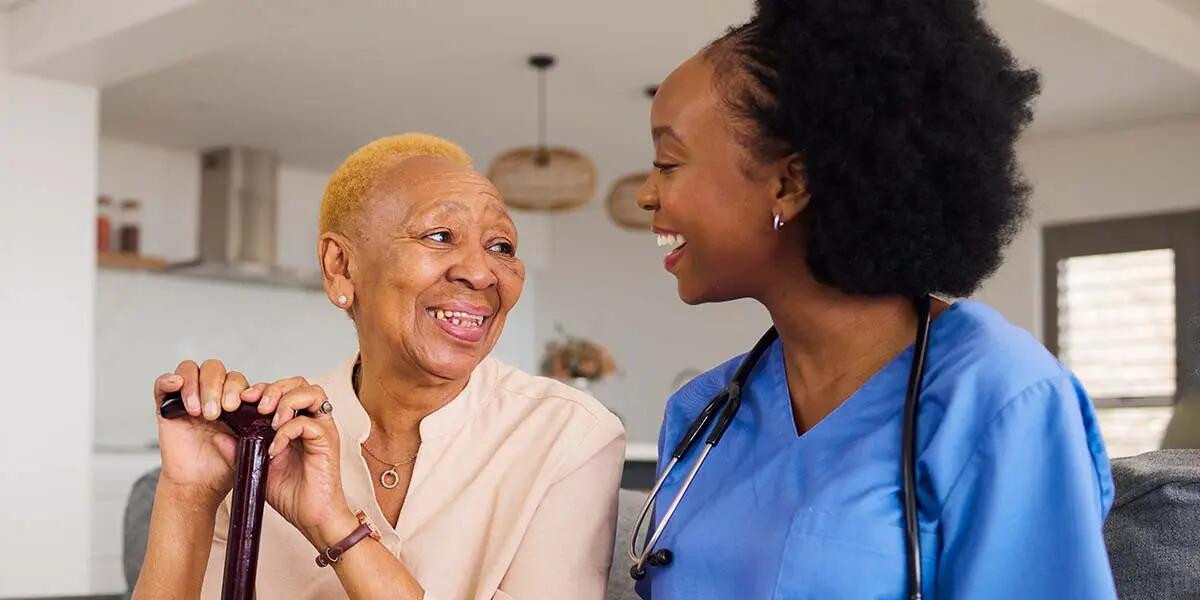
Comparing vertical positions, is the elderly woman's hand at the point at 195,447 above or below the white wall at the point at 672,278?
below

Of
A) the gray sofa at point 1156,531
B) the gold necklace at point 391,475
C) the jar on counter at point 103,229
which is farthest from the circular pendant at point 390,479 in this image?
the jar on counter at point 103,229

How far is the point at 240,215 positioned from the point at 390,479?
681cm

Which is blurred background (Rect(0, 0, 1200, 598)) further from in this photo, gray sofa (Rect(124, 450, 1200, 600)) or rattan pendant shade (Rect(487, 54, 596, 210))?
gray sofa (Rect(124, 450, 1200, 600))

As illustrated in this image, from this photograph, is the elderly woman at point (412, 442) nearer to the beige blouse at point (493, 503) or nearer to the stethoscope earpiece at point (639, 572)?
the beige blouse at point (493, 503)

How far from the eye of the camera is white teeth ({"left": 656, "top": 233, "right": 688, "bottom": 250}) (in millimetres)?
1346

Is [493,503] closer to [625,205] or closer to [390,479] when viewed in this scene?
[390,479]

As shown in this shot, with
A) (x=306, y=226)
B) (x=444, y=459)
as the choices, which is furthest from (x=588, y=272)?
(x=444, y=459)

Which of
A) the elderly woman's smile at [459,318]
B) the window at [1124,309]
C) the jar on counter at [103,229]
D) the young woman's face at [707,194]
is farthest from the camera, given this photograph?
the jar on counter at [103,229]

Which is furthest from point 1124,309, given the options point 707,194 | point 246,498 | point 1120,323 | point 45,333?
point 246,498

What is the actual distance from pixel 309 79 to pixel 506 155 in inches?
47.2

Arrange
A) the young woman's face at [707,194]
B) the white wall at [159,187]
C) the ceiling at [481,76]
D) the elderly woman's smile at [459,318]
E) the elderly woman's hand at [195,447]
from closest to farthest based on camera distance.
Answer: the young woman's face at [707,194] → the elderly woman's hand at [195,447] → the elderly woman's smile at [459,318] → the ceiling at [481,76] → the white wall at [159,187]

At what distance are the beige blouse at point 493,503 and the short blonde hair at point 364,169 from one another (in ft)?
0.88

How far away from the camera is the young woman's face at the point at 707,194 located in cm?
128

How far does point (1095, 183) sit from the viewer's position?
7.57m
